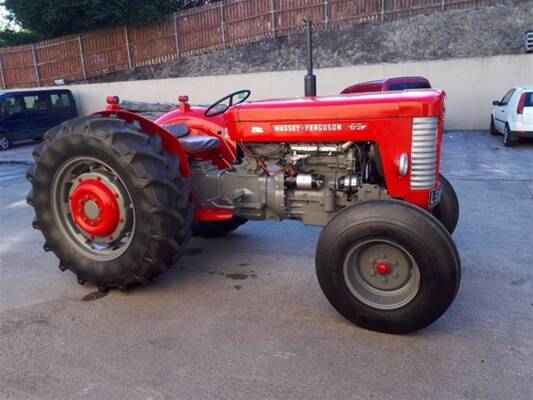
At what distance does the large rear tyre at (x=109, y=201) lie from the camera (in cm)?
317

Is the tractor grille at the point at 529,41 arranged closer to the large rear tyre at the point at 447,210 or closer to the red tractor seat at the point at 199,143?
the large rear tyre at the point at 447,210

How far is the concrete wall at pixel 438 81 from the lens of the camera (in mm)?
12305

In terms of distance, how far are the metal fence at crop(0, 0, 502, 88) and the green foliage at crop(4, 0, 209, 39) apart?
1.45 ft

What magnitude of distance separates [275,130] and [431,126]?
1.07 meters

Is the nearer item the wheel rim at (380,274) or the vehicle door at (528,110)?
the wheel rim at (380,274)

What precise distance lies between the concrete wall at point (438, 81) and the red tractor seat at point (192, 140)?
1040 centimetres

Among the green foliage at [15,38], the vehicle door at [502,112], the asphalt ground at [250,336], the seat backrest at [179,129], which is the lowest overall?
the asphalt ground at [250,336]

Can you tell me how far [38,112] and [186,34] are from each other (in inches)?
262

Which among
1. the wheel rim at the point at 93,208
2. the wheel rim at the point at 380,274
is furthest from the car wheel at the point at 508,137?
the wheel rim at the point at 93,208

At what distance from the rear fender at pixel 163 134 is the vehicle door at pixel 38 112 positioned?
38.6 ft

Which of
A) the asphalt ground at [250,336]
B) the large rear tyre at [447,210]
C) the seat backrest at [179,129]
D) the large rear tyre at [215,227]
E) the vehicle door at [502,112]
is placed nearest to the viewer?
the asphalt ground at [250,336]

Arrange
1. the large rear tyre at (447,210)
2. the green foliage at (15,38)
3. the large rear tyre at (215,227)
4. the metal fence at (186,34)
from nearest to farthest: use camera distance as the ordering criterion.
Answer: the large rear tyre at (447,210) → the large rear tyre at (215,227) → the metal fence at (186,34) → the green foliage at (15,38)

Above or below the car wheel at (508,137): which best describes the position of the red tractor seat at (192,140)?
above

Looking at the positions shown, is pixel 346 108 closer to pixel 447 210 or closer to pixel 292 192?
pixel 292 192
